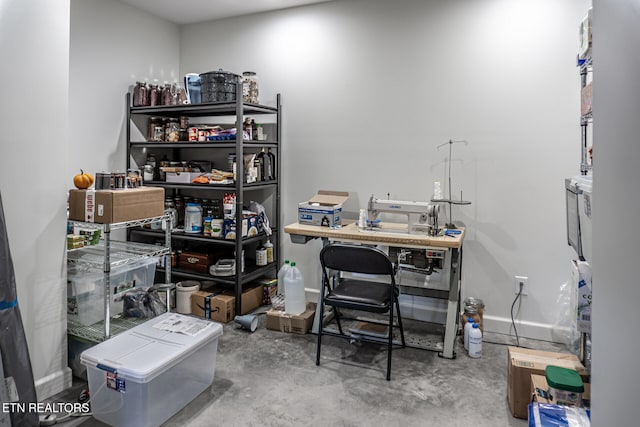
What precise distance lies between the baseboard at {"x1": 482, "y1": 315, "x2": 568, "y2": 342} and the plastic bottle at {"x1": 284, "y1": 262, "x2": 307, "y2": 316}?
147cm

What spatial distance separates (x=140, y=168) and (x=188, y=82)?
979mm

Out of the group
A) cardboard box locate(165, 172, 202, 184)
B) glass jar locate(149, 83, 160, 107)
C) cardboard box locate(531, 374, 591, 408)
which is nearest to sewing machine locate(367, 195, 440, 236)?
cardboard box locate(531, 374, 591, 408)

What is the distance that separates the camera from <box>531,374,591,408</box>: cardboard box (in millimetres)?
1844

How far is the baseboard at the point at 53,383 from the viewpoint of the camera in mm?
2256

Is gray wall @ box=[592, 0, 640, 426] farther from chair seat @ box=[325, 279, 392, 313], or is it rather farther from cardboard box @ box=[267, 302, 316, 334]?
cardboard box @ box=[267, 302, 316, 334]

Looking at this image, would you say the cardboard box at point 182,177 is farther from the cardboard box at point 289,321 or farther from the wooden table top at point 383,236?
the cardboard box at point 289,321

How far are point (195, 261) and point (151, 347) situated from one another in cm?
164

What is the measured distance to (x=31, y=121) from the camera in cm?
218

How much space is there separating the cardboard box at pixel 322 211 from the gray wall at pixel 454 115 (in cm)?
36

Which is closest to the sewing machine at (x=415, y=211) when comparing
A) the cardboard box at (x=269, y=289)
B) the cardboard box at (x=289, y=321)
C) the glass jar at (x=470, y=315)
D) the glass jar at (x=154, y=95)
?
the glass jar at (x=470, y=315)

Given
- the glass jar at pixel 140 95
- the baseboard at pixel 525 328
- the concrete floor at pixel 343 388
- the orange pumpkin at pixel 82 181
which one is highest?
the glass jar at pixel 140 95

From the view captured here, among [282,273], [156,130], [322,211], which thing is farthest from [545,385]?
[156,130]

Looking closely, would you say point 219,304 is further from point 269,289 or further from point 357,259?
point 357,259

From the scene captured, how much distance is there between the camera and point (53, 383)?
2.32 metres
